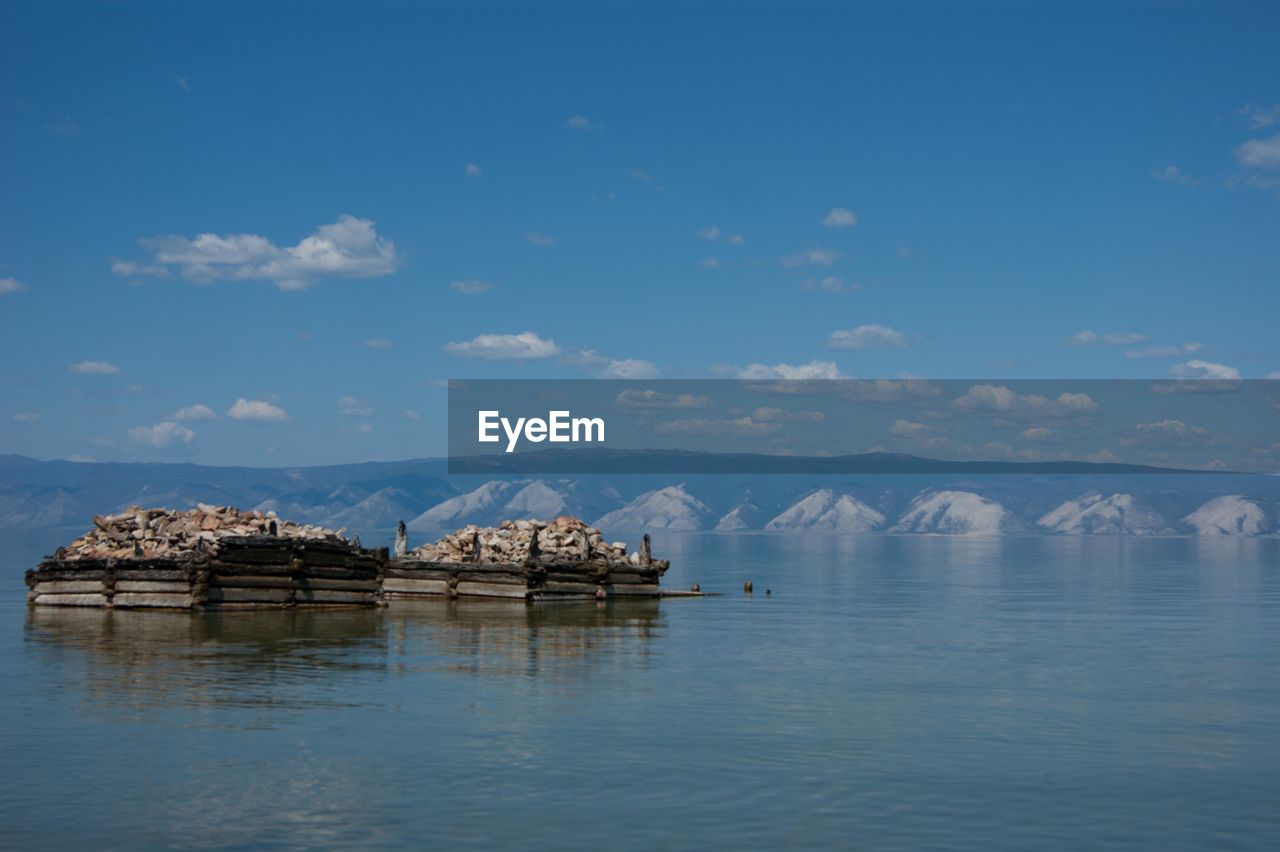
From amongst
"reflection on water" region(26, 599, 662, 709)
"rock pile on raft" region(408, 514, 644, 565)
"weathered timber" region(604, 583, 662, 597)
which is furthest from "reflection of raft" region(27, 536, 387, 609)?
"weathered timber" region(604, 583, 662, 597)

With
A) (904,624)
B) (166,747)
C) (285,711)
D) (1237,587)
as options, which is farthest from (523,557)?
(1237,587)

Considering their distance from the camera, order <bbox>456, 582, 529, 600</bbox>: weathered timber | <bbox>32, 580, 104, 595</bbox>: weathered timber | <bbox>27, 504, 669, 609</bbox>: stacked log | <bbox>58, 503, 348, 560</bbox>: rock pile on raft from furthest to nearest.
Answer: <bbox>456, 582, 529, 600</bbox>: weathered timber, <bbox>58, 503, 348, 560</bbox>: rock pile on raft, <bbox>32, 580, 104, 595</bbox>: weathered timber, <bbox>27, 504, 669, 609</bbox>: stacked log

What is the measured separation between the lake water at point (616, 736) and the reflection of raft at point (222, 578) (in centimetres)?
102

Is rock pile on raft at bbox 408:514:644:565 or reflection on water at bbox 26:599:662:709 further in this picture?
rock pile on raft at bbox 408:514:644:565

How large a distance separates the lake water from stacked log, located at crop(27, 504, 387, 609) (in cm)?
114

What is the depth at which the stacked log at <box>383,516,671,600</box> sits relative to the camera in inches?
2333

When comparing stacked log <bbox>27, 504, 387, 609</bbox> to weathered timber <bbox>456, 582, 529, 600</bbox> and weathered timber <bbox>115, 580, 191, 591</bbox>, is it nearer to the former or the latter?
weathered timber <bbox>115, 580, 191, 591</bbox>

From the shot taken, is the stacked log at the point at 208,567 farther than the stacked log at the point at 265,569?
No

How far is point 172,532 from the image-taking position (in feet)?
175

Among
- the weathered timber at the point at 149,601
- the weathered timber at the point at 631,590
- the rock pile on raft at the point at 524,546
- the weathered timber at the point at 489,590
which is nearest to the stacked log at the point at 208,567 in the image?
the weathered timber at the point at 149,601

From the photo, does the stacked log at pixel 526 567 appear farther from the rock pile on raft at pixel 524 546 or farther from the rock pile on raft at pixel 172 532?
the rock pile on raft at pixel 172 532

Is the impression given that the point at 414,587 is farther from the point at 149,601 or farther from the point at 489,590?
the point at 149,601

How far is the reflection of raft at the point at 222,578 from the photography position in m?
49.0

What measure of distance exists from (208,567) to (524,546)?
59.8ft
